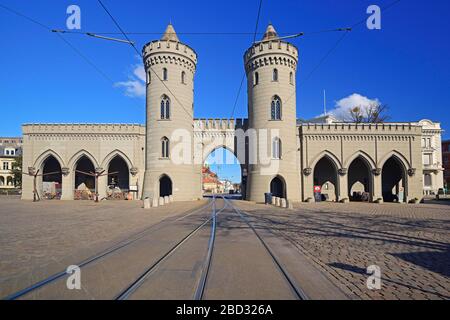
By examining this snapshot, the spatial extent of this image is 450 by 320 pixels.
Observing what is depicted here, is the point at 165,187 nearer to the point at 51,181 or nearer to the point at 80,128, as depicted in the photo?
the point at 80,128

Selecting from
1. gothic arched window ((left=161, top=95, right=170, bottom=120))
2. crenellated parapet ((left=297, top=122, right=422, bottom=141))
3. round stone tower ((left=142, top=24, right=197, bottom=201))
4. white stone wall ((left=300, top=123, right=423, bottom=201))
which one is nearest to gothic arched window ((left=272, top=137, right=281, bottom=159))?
white stone wall ((left=300, top=123, right=423, bottom=201))

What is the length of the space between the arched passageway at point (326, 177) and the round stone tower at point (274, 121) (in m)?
3.80

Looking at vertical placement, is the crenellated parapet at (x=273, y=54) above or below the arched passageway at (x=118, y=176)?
above

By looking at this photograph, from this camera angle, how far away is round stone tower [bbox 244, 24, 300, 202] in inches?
1328

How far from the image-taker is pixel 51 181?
39625 millimetres

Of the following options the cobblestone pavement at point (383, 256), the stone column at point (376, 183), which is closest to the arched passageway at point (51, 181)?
the cobblestone pavement at point (383, 256)

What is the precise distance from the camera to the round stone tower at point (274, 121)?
1328 inches

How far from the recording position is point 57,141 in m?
35.9

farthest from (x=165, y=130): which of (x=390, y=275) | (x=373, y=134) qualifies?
(x=390, y=275)

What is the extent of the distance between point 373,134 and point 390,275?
32467 mm

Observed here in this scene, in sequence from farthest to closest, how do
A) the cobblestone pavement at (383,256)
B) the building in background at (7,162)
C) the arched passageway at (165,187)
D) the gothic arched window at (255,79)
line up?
the building in background at (7,162)
the arched passageway at (165,187)
the gothic arched window at (255,79)
the cobblestone pavement at (383,256)

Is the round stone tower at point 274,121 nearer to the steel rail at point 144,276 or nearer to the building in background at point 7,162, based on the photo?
the steel rail at point 144,276

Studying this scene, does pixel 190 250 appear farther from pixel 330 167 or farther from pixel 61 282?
pixel 330 167
